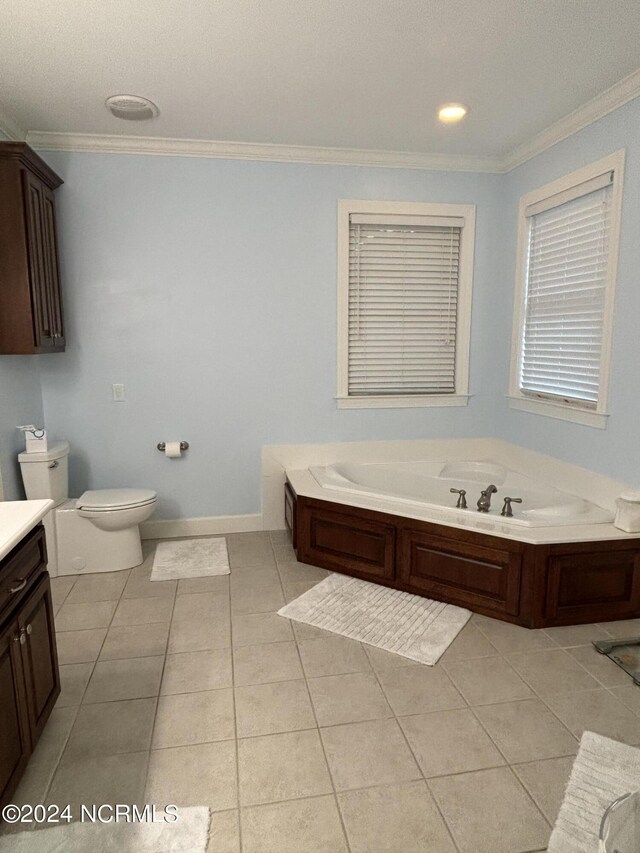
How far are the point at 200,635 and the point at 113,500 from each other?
112 centimetres

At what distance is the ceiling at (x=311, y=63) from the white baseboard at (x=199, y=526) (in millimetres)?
2555

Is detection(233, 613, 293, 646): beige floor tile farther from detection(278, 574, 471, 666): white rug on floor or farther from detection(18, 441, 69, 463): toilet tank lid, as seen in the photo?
detection(18, 441, 69, 463): toilet tank lid

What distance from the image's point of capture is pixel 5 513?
5.99ft

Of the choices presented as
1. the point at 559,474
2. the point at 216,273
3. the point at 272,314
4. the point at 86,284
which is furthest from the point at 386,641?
the point at 86,284

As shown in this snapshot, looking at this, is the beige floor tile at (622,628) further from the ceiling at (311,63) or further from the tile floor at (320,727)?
the ceiling at (311,63)

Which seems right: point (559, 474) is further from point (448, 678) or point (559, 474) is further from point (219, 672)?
point (219, 672)

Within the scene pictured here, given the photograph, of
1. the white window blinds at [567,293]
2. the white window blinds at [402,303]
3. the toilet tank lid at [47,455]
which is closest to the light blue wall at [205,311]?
the white window blinds at [402,303]

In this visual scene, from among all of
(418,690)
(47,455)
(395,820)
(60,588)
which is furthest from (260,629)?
(47,455)

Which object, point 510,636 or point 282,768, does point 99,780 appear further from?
point 510,636

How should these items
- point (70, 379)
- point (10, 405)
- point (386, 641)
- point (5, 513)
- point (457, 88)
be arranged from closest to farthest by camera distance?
point (5, 513)
point (386, 641)
point (457, 88)
point (10, 405)
point (70, 379)

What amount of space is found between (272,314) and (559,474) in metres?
2.18

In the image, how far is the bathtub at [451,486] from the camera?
3002 millimetres

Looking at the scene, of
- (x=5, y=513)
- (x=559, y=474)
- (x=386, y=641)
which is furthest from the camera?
(x=559, y=474)

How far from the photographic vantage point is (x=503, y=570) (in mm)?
2693
